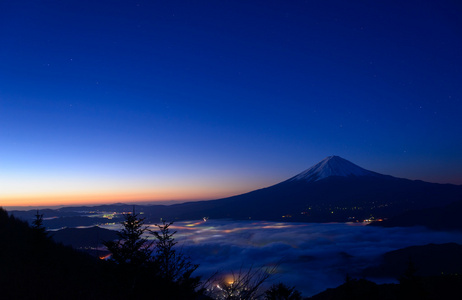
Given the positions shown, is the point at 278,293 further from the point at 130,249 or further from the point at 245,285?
the point at 245,285

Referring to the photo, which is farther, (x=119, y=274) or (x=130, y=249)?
(x=130, y=249)

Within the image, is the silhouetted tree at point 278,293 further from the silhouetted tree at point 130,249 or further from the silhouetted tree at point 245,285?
the silhouetted tree at point 130,249

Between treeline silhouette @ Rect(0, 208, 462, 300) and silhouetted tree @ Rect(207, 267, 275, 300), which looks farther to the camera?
treeline silhouette @ Rect(0, 208, 462, 300)

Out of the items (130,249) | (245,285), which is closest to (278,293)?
(130,249)

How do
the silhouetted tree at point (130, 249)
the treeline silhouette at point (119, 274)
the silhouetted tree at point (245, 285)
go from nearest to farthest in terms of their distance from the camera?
the silhouetted tree at point (245, 285) → the treeline silhouette at point (119, 274) → the silhouetted tree at point (130, 249)

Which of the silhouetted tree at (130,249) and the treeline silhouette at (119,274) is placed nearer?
the treeline silhouette at (119,274)

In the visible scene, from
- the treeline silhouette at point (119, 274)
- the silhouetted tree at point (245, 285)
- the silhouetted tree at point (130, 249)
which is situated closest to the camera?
the silhouetted tree at point (245, 285)

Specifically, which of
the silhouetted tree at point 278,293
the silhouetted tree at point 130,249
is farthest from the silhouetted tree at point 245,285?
the silhouetted tree at point 130,249

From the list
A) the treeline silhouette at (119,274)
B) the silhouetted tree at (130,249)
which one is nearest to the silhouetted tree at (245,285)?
the treeline silhouette at (119,274)

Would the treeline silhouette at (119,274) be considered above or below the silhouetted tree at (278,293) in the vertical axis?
above

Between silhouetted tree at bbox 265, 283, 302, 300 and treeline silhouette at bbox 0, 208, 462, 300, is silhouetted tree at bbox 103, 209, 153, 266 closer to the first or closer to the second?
treeline silhouette at bbox 0, 208, 462, 300

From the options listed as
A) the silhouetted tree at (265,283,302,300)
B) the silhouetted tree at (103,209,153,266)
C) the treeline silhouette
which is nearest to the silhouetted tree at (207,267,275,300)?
the treeline silhouette
